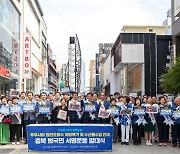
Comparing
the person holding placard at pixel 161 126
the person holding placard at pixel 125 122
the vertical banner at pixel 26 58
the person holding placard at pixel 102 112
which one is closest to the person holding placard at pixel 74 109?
the person holding placard at pixel 102 112

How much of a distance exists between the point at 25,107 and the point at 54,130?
2843 mm

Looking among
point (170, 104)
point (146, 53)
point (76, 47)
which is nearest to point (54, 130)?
point (170, 104)

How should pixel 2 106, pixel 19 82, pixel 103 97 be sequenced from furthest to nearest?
pixel 19 82 < pixel 103 97 < pixel 2 106

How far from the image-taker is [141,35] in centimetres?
5278

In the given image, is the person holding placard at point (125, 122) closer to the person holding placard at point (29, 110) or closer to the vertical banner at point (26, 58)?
the person holding placard at point (29, 110)

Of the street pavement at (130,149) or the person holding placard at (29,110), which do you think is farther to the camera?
the person holding placard at (29,110)

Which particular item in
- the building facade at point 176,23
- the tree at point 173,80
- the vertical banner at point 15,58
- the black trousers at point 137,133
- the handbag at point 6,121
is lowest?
the black trousers at point 137,133

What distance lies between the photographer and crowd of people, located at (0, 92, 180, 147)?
1399 cm

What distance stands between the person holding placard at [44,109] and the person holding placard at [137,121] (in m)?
3.26

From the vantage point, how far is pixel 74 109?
14055 millimetres

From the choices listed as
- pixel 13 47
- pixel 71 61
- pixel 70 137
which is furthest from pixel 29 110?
pixel 13 47

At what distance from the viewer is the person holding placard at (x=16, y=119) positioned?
14.1 meters

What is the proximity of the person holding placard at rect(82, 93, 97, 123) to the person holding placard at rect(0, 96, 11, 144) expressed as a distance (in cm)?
287

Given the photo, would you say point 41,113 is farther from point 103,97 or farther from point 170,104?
point 170,104
